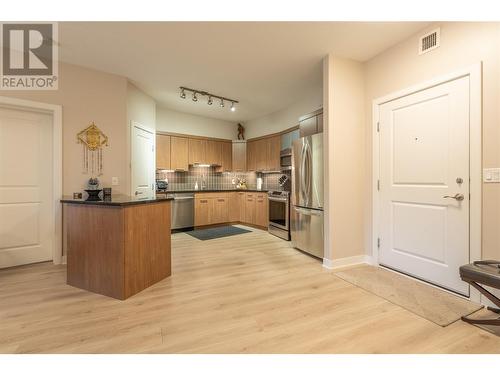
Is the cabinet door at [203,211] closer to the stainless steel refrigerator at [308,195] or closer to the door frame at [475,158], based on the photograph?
the stainless steel refrigerator at [308,195]

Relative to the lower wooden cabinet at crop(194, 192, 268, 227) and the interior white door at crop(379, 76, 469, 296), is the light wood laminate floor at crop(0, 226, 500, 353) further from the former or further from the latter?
the lower wooden cabinet at crop(194, 192, 268, 227)

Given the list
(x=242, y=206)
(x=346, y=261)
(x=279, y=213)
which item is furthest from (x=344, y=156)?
(x=242, y=206)

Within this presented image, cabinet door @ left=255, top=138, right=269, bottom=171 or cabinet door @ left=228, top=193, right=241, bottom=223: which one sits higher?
cabinet door @ left=255, top=138, right=269, bottom=171

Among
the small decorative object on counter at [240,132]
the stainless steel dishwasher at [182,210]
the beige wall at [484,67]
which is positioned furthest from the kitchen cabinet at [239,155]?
the beige wall at [484,67]

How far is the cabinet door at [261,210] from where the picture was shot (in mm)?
5504

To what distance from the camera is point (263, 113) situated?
6.01 metres

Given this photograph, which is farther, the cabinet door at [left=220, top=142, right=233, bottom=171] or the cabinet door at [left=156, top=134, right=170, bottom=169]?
the cabinet door at [left=220, top=142, right=233, bottom=171]

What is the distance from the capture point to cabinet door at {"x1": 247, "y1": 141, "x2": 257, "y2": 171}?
20.7ft

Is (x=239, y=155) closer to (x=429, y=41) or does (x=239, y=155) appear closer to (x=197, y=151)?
(x=197, y=151)

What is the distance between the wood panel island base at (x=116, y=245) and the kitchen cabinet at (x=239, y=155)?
398 cm

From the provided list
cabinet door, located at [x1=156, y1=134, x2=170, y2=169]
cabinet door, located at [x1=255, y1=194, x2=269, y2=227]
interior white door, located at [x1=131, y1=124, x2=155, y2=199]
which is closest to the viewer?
interior white door, located at [x1=131, y1=124, x2=155, y2=199]

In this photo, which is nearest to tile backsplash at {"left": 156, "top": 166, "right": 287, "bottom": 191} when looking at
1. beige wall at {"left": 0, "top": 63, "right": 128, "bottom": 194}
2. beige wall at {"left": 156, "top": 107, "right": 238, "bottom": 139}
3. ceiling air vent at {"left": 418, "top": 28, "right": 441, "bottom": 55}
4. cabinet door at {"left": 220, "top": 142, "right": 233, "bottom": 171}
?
cabinet door at {"left": 220, "top": 142, "right": 233, "bottom": 171}

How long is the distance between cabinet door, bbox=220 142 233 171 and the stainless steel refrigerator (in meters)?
2.82

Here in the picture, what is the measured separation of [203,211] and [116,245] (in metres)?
3.47
